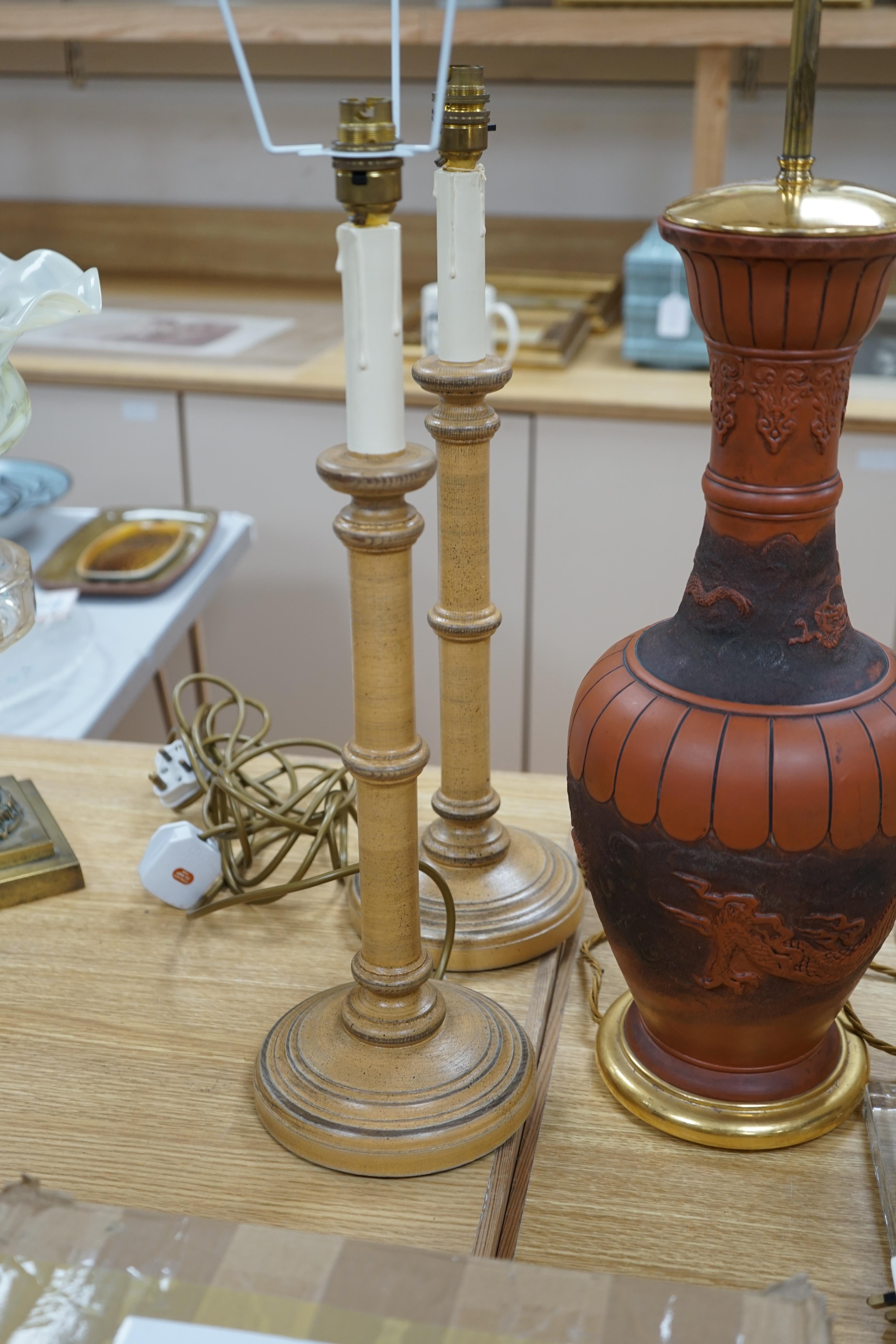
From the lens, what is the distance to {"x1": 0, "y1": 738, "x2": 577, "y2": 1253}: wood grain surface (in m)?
0.56

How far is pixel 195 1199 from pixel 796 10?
0.54 m

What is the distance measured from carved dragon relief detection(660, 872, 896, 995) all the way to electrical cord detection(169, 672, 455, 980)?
180 mm

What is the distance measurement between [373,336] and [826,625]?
22 cm

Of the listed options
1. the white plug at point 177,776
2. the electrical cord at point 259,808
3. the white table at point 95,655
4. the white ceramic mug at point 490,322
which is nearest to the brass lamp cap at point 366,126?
the electrical cord at point 259,808

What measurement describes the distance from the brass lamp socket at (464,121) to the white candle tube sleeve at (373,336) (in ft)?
0.52

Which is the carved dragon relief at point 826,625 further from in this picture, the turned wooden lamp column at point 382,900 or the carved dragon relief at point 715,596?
the turned wooden lamp column at point 382,900

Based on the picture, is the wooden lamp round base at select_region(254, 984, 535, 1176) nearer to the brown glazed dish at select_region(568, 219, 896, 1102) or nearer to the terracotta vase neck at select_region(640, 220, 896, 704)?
the brown glazed dish at select_region(568, 219, 896, 1102)

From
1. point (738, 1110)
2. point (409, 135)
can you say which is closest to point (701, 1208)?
point (738, 1110)

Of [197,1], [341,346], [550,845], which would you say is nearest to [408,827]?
[550,845]

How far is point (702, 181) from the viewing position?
2066mm

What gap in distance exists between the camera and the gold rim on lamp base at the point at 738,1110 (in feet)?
1.94

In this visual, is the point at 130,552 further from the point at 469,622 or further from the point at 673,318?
the point at 673,318

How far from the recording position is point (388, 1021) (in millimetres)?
591

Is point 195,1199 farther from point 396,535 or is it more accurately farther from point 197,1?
point 197,1
